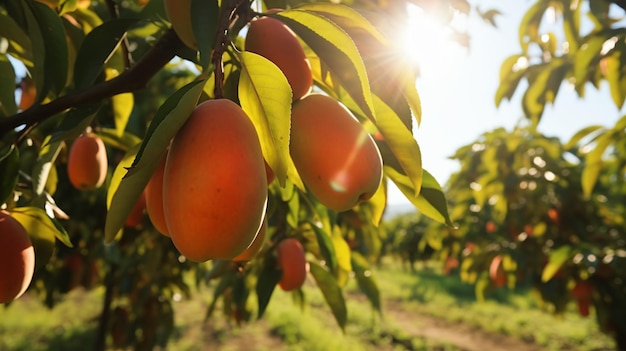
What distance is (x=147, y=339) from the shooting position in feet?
8.78

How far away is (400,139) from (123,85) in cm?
36

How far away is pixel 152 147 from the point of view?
374 mm

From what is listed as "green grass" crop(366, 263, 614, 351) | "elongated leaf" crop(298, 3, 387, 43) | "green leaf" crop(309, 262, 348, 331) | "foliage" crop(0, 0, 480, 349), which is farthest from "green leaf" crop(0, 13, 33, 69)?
"green grass" crop(366, 263, 614, 351)

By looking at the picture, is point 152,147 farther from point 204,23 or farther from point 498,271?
point 498,271

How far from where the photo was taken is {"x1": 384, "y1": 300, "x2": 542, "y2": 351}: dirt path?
6301 millimetres

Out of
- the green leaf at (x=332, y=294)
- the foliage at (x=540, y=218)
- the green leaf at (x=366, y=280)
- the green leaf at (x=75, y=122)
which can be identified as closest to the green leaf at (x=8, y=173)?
the green leaf at (x=75, y=122)

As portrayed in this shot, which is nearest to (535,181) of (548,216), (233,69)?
(548,216)

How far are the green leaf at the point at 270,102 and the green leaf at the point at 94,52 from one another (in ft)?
0.96

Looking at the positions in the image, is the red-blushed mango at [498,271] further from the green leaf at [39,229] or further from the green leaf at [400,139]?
the green leaf at [39,229]

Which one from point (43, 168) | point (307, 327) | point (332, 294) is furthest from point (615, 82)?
point (307, 327)

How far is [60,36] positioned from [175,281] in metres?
2.15

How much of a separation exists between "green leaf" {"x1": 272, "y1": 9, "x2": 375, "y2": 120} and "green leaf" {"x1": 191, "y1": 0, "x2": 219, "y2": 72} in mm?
78

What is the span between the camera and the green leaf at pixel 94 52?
2.09 feet

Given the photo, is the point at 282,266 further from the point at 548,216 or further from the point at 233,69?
the point at 548,216
